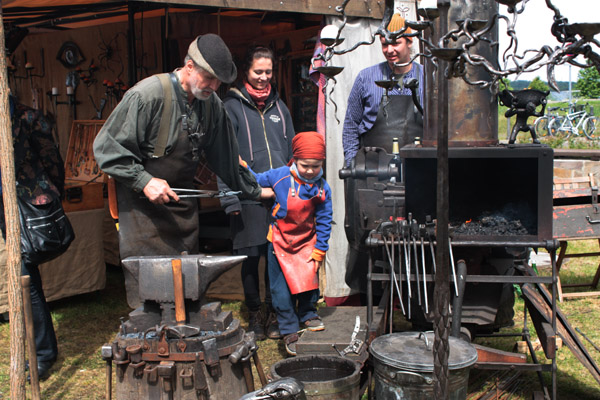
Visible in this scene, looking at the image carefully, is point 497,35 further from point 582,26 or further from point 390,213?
point 582,26

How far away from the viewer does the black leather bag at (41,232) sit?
12.6 ft

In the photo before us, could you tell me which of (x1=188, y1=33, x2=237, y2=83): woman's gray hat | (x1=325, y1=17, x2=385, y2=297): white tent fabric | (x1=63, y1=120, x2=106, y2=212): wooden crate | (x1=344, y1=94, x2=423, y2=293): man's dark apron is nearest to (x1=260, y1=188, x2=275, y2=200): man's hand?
(x1=344, y1=94, x2=423, y2=293): man's dark apron

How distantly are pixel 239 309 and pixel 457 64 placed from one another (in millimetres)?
3781

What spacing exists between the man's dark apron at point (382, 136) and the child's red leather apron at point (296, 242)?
28 centimetres

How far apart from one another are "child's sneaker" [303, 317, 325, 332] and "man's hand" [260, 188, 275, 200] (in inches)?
32.4

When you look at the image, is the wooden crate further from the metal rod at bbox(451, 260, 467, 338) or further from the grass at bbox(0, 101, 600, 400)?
the metal rod at bbox(451, 260, 467, 338)

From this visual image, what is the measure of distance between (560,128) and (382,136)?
15834 mm

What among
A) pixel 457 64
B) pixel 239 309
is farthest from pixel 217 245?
pixel 457 64

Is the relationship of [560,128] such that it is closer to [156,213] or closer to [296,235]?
[296,235]

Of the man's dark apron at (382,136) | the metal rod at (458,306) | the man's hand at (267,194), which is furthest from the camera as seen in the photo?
the man's dark apron at (382,136)

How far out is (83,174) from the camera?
18.3 feet

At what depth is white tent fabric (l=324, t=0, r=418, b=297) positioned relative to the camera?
4.98 meters

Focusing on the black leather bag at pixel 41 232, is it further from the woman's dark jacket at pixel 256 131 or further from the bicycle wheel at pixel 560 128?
the bicycle wheel at pixel 560 128

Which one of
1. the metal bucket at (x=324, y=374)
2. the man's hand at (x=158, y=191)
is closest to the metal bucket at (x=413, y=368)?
the metal bucket at (x=324, y=374)
